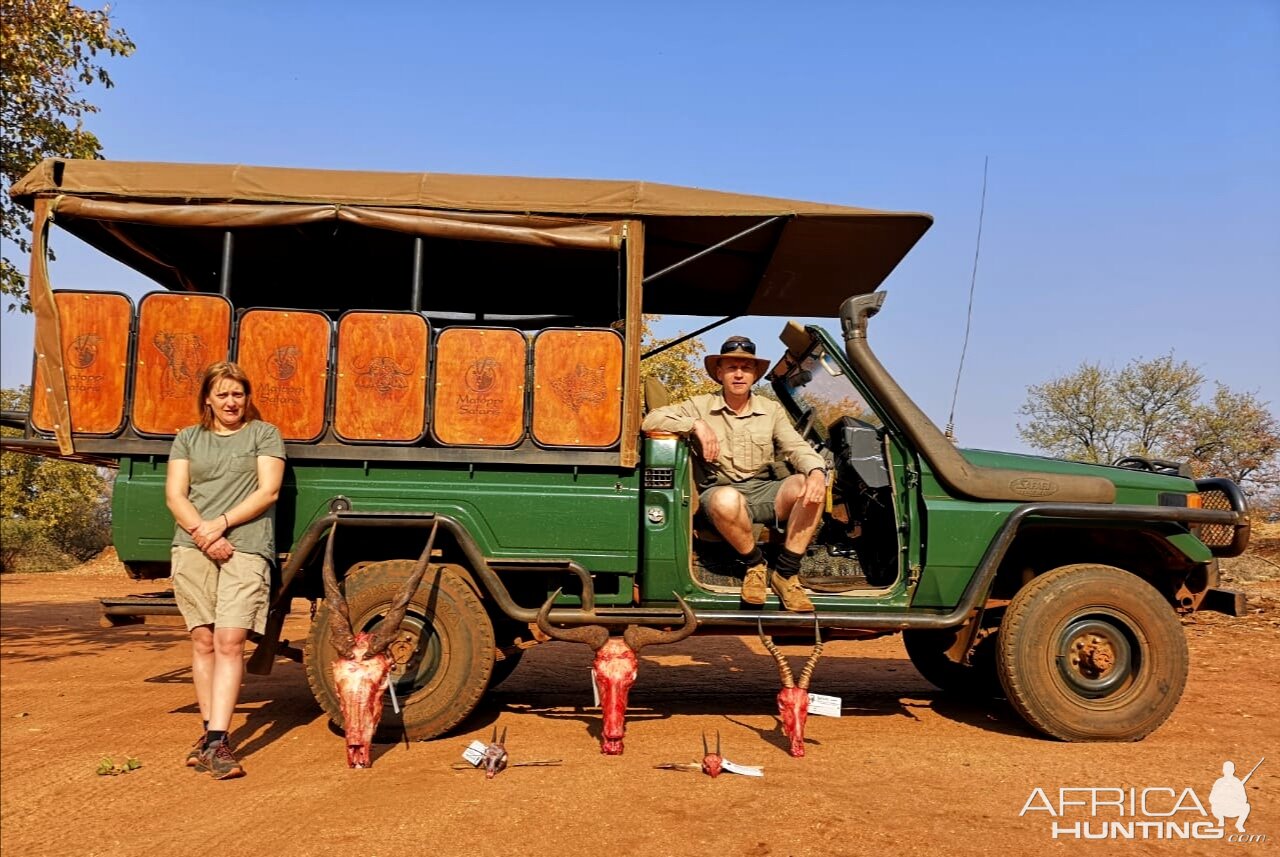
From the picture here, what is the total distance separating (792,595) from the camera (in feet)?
14.5

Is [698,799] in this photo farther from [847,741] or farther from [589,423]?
[589,423]

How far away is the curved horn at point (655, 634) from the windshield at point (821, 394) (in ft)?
5.25

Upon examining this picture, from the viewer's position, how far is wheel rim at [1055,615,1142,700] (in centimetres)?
443

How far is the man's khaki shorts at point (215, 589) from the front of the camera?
3.88 m

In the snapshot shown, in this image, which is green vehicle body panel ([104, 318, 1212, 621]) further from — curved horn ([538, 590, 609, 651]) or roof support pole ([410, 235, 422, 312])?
roof support pole ([410, 235, 422, 312])

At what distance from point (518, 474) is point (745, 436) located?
4.33 ft

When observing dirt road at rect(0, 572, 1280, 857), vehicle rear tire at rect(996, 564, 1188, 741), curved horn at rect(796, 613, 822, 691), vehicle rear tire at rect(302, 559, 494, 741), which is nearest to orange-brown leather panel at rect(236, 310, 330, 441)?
vehicle rear tire at rect(302, 559, 494, 741)

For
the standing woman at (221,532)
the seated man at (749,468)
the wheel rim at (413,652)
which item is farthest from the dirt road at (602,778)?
the seated man at (749,468)

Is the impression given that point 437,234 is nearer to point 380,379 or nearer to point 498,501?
point 380,379

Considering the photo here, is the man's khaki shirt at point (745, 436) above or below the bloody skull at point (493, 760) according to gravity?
above

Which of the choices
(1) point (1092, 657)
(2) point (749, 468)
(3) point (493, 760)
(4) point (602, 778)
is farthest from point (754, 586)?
(1) point (1092, 657)

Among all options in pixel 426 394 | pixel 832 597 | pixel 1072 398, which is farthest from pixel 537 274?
pixel 1072 398

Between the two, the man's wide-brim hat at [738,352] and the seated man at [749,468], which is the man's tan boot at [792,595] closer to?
the seated man at [749,468]
